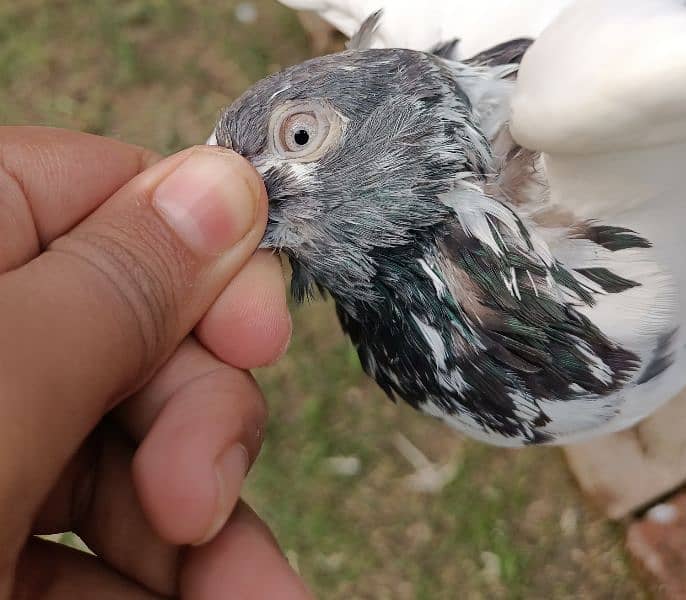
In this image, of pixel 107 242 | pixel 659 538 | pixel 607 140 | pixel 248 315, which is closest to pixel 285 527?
pixel 659 538

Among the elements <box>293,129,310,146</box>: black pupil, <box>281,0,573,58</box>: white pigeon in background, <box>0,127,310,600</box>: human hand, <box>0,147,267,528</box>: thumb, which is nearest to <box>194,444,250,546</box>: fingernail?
<box>0,127,310,600</box>: human hand

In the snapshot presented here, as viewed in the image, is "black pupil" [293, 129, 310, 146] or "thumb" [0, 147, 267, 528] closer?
"thumb" [0, 147, 267, 528]

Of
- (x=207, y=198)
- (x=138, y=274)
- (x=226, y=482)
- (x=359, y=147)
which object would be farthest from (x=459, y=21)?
(x=226, y=482)

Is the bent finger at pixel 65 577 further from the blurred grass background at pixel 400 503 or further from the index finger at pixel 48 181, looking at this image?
the blurred grass background at pixel 400 503

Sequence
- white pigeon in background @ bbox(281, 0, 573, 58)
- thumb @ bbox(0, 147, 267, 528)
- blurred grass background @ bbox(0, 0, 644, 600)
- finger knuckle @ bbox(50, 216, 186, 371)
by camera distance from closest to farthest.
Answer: thumb @ bbox(0, 147, 267, 528) → finger knuckle @ bbox(50, 216, 186, 371) → white pigeon in background @ bbox(281, 0, 573, 58) → blurred grass background @ bbox(0, 0, 644, 600)

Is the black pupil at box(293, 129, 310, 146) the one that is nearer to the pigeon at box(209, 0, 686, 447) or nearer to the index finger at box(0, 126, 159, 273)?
the pigeon at box(209, 0, 686, 447)

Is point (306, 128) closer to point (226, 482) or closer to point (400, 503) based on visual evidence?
point (226, 482)
